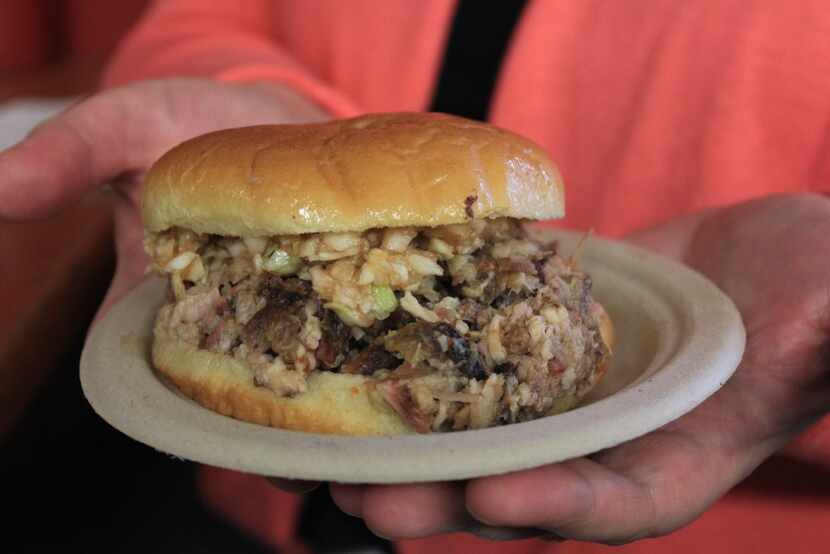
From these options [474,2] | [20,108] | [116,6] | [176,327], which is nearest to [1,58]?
[116,6]

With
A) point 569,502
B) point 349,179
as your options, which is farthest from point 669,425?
point 349,179

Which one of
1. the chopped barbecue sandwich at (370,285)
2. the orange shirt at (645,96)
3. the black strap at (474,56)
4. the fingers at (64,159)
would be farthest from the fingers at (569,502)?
the black strap at (474,56)

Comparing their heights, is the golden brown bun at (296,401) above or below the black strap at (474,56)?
below

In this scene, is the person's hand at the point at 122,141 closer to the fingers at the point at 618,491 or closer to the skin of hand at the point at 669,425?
the skin of hand at the point at 669,425

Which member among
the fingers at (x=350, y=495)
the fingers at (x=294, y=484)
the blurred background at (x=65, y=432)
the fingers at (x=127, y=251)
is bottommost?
the blurred background at (x=65, y=432)

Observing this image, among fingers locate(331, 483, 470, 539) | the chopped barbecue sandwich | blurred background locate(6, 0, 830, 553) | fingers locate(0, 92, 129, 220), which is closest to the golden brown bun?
the chopped barbecue sandwich

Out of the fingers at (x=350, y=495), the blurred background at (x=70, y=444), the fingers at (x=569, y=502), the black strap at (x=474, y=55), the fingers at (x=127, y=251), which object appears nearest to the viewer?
the fingers at (x=569, y=502)
